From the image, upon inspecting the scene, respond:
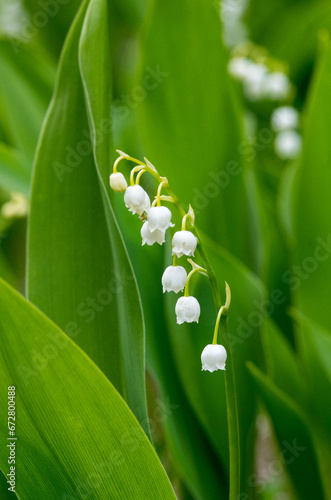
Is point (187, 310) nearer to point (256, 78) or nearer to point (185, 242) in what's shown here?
point (185, 242)

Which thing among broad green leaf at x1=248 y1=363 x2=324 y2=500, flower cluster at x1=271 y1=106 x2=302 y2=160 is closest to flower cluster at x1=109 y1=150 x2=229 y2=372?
broad green leaf at x1=248 y1=363 x2=324 y2=500

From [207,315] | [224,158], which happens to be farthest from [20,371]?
[224,158]

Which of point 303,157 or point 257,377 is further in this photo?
point 303,157

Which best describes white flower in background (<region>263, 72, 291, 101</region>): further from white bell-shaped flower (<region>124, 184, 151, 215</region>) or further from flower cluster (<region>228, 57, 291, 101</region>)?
white bell-shaped flower (<region>124, 184, 151, 215</region>)

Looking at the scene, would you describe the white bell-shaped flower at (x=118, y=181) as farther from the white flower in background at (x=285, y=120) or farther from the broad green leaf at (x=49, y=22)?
the broad green leaf at (x=49, y=22)

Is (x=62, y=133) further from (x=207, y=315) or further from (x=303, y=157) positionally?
(x=303, y=157)

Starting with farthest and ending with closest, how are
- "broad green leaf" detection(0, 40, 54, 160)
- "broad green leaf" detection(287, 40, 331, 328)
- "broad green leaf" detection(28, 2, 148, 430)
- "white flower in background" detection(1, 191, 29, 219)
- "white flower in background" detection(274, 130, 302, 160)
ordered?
"white flower in background" detection(274, 130, 302, 160)
"broad green leaf" detection(0, 40, 54, 160)
"white flower in background" detection(1, 191, 29, 219)
"broad green leaf" detection(287, 40, 331, 328)
"broad green leaf" detection(28, 2, 148, 430)

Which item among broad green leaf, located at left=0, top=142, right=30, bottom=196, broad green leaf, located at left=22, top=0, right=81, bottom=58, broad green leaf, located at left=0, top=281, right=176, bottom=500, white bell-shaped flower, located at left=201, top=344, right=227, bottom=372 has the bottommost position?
broad green leaf, located at left=0, top=281, right=176, bottom=500
